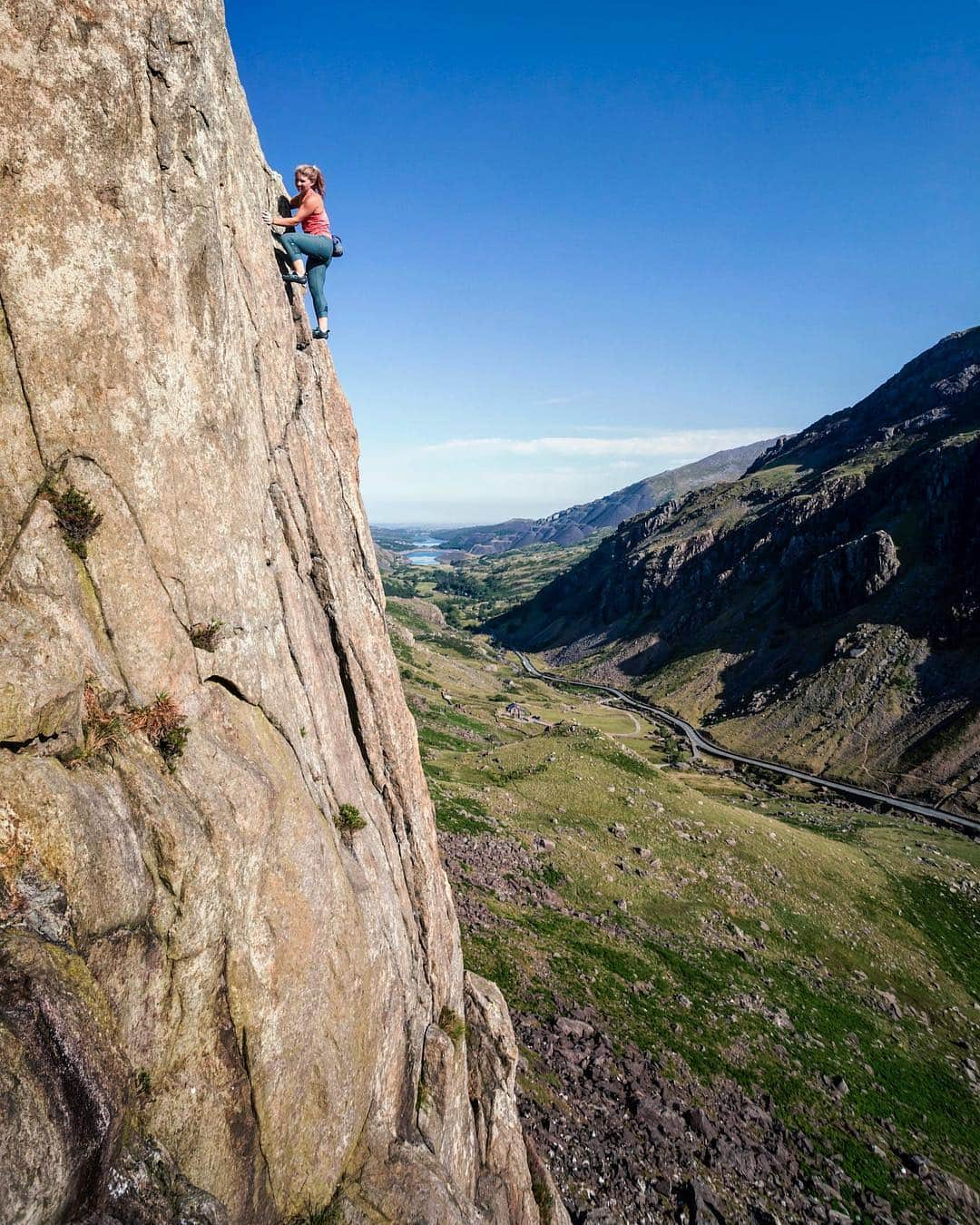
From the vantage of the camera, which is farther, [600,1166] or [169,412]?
[600,1166]

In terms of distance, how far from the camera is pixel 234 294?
12891 millimetres

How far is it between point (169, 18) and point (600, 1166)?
1439 inches

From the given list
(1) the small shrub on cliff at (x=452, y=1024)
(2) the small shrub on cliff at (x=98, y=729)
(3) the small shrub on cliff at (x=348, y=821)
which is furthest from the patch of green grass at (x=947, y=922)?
Result: (2) the small shrub on cliff at (x=98, y=729)

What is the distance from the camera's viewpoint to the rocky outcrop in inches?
6634

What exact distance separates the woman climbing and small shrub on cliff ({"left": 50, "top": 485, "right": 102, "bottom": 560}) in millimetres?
9767

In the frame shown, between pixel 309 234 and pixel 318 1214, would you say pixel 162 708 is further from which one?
pixel 309 234

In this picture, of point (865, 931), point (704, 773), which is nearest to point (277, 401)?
point (865, 931)

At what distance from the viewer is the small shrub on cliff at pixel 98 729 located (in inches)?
359

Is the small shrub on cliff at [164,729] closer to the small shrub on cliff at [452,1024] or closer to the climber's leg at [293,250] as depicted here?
the climber's leg at [293,250]

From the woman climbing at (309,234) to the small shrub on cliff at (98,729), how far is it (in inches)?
489

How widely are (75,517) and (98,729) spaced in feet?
11.5

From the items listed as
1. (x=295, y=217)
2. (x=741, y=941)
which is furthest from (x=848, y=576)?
(x=295, y=217)

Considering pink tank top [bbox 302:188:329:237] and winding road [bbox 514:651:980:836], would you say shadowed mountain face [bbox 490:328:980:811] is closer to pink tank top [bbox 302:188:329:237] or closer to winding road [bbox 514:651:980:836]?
winding road [bbox 514:651:980:836]

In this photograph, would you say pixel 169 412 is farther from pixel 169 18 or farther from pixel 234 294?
pixel 169 18
